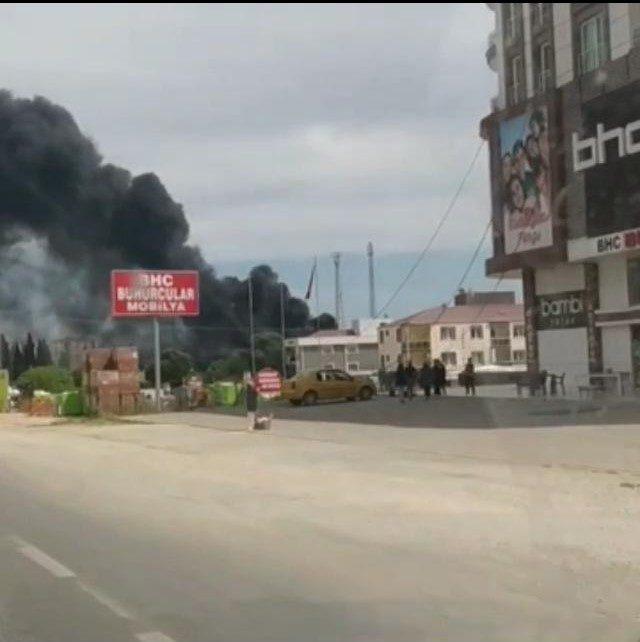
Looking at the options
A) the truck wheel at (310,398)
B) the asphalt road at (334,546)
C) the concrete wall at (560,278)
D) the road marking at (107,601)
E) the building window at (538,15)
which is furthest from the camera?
the truck wheel at (310,398)

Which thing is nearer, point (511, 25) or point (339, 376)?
point (511, 25)

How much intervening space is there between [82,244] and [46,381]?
5721cm

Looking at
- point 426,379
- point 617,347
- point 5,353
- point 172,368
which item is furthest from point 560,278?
point 5,353

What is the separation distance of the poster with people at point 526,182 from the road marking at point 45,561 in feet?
104

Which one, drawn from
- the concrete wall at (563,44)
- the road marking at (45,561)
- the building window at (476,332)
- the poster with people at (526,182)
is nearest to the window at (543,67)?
the concrete wall at (563,44)

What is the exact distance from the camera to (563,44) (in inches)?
1606

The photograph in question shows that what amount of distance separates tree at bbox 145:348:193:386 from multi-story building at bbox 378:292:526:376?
621 inches

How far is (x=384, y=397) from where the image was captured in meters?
45.7

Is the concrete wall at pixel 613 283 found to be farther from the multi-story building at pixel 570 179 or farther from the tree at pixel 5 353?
the tree at pixel 5 353

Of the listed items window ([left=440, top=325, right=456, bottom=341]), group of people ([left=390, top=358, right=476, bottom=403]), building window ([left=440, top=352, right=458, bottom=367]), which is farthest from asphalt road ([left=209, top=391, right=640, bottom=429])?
window ([left=440, top=325, right=456, bottom=341])

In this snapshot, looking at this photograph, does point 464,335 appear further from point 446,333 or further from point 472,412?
point 472,412

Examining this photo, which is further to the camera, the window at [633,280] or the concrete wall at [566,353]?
the concrete wall at [566,353]

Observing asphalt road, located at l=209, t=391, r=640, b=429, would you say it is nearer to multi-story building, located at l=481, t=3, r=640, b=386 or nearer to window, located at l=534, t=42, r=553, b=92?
multi-story building, located at l=481, t=3, r=640, b=386

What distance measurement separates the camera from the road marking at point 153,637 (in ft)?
22.8
